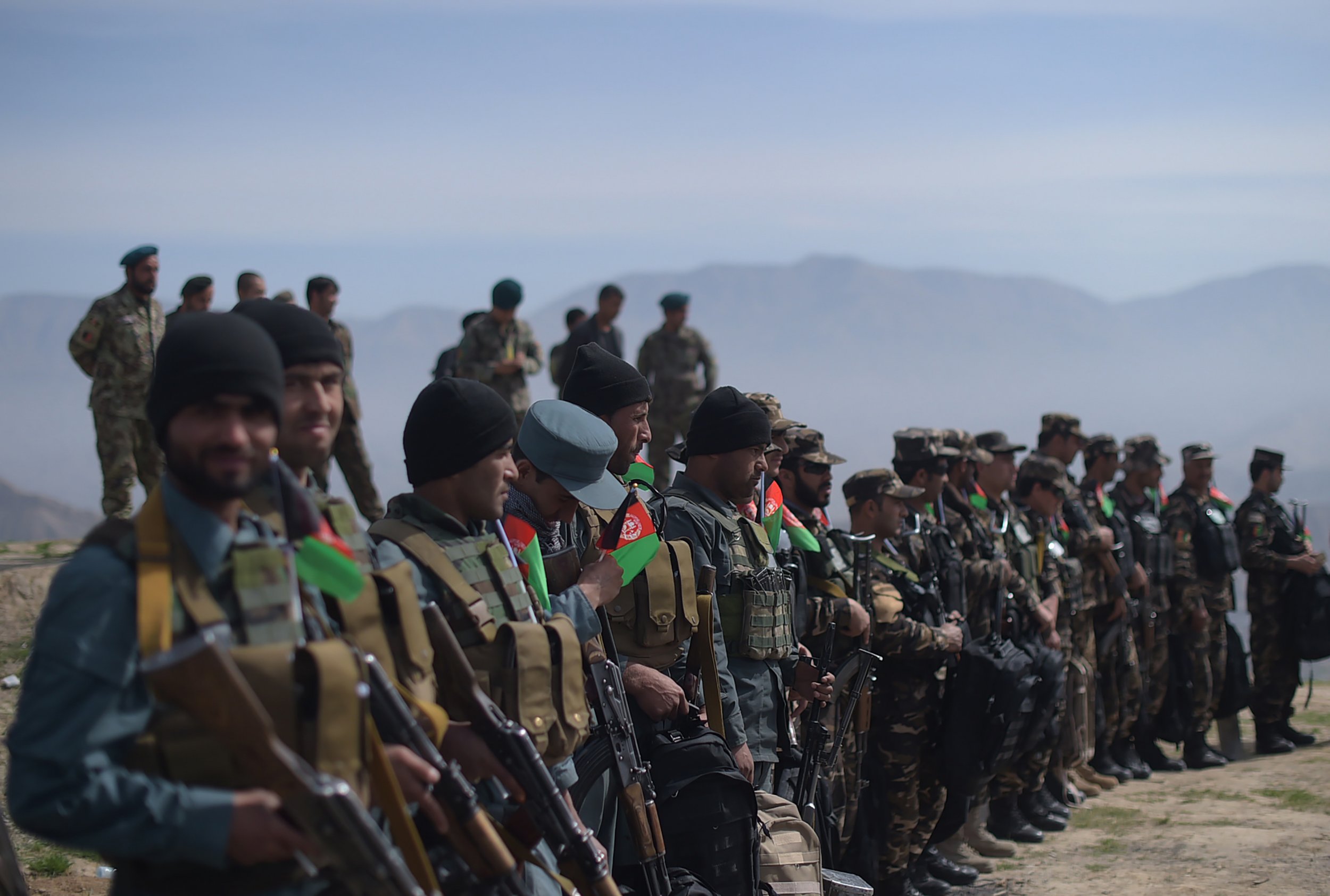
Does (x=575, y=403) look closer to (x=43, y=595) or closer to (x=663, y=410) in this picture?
(x=43, y=595)

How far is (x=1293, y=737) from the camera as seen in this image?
39.0ft

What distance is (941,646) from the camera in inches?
268

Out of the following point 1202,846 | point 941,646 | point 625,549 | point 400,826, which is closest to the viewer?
point 400,826

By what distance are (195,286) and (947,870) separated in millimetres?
7201

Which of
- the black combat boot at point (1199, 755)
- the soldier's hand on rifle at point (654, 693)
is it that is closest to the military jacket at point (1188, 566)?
the black combat boot at point (1199, 755)

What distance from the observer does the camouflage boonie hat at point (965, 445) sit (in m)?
8.21

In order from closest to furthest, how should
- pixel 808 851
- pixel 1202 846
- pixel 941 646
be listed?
pixel 808 851
pixel 941 646
pixel 1202 846

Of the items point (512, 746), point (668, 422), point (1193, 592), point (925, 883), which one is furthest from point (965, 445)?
point (512, 746)

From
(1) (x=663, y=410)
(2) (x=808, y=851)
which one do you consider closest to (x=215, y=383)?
(2) (x=808, y=851)

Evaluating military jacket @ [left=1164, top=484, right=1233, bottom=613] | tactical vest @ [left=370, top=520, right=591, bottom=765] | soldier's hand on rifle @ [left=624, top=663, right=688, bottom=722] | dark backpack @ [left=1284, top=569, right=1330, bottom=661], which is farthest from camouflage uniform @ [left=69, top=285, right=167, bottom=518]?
dark backpack @ [left=1284, top=569, right=1330, bottom=661]

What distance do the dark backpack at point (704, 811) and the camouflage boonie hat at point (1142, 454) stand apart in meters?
7.82

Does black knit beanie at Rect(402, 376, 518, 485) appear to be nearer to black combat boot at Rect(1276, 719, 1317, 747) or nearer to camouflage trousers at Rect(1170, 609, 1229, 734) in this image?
camouflage trousers at Rect(1170, 609, 1229, 734)

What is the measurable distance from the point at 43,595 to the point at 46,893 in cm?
375

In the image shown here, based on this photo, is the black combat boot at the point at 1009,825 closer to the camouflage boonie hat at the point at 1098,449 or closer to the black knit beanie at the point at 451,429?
the camouflage boonie hat at the point at 1098,449
